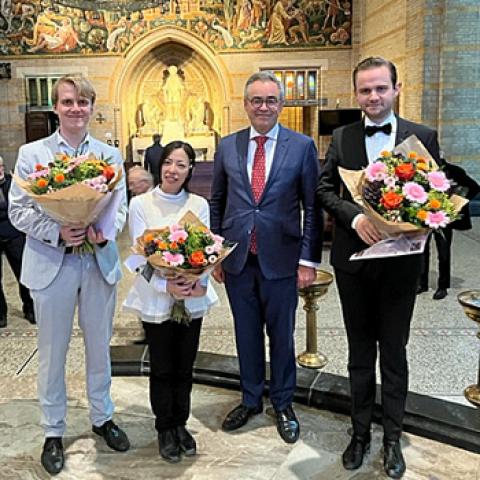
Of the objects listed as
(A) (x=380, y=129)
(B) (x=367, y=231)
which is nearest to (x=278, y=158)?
(A) (x=380, y=129)

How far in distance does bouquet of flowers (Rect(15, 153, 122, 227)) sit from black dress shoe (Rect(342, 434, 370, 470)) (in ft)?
5.42

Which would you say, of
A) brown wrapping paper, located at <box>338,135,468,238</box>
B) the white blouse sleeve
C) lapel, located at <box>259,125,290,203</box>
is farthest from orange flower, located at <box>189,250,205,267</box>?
brown wrapping paper, located at <box>338,135,468,238</box>

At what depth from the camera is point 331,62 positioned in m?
15.2

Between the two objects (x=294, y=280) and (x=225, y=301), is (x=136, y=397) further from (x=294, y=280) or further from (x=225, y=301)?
(x=225, y=301)

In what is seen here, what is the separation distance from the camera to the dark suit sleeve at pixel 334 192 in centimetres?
277

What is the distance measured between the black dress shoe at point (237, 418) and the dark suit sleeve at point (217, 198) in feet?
3.25

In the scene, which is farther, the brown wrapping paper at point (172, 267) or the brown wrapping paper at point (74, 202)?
the brown wrapping paper at point (172, 267)

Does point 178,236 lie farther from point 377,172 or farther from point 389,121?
point 389,121

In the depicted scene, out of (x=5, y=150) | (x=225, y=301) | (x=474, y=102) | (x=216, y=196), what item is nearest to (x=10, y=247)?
(x=225, y=301)

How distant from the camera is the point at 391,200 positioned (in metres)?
A: 2.42

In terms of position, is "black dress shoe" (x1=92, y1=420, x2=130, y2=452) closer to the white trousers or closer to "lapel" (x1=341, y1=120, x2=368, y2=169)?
the white trousers

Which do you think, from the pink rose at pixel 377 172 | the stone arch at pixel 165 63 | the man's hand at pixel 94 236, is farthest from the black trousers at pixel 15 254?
the stone arch at pixel 165 63

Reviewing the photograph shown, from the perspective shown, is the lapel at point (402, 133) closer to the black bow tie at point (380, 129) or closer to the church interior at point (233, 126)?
the black bow tie at point (380, 129)

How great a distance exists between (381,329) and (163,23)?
13967 mm
